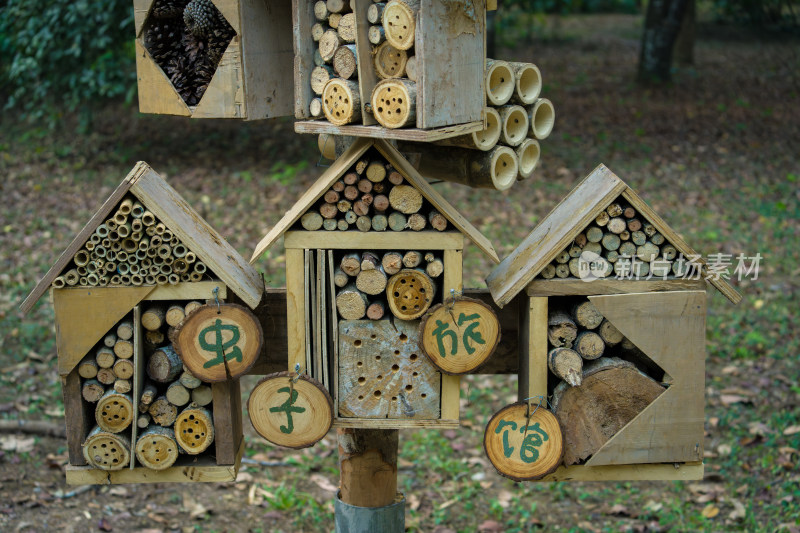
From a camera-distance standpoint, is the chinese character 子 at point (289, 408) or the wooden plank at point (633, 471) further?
the wooden plank at point (633, 471)

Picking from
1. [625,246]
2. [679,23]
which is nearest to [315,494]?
[625,246]

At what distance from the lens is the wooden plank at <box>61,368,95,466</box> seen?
112 inches

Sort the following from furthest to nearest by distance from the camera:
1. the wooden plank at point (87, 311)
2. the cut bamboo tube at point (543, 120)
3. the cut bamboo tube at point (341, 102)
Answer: the cut bamboo tube at point (543, 120) < the wooden plank at point (87, 311) < the cut bamboo tube at point (341, 102)

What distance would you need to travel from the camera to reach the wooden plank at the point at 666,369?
109 inches

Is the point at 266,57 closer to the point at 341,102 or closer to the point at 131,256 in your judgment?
the point at 341,102

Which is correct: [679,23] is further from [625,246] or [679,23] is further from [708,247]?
[625,246]

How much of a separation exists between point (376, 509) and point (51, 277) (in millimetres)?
1509

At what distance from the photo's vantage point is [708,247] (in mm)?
7090

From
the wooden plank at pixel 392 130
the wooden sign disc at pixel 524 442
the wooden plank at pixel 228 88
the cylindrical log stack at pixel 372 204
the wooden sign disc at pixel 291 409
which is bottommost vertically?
the wooden sign disc at pixel 524 442

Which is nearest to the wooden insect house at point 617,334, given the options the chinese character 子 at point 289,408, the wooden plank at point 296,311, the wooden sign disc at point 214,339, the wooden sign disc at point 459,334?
the wooden sign disc at point 459,334

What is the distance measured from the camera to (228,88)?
282 cm

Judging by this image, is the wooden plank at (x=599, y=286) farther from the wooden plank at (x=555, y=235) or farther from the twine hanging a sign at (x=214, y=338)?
the twine hanging a sign at (x=214, y=338)

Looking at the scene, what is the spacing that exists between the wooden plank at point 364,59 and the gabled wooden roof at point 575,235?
0.72 metres

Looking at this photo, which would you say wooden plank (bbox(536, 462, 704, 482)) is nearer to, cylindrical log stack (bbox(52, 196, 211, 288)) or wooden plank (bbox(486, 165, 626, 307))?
wooden plank (bbox(486, 165, 626, 307))
